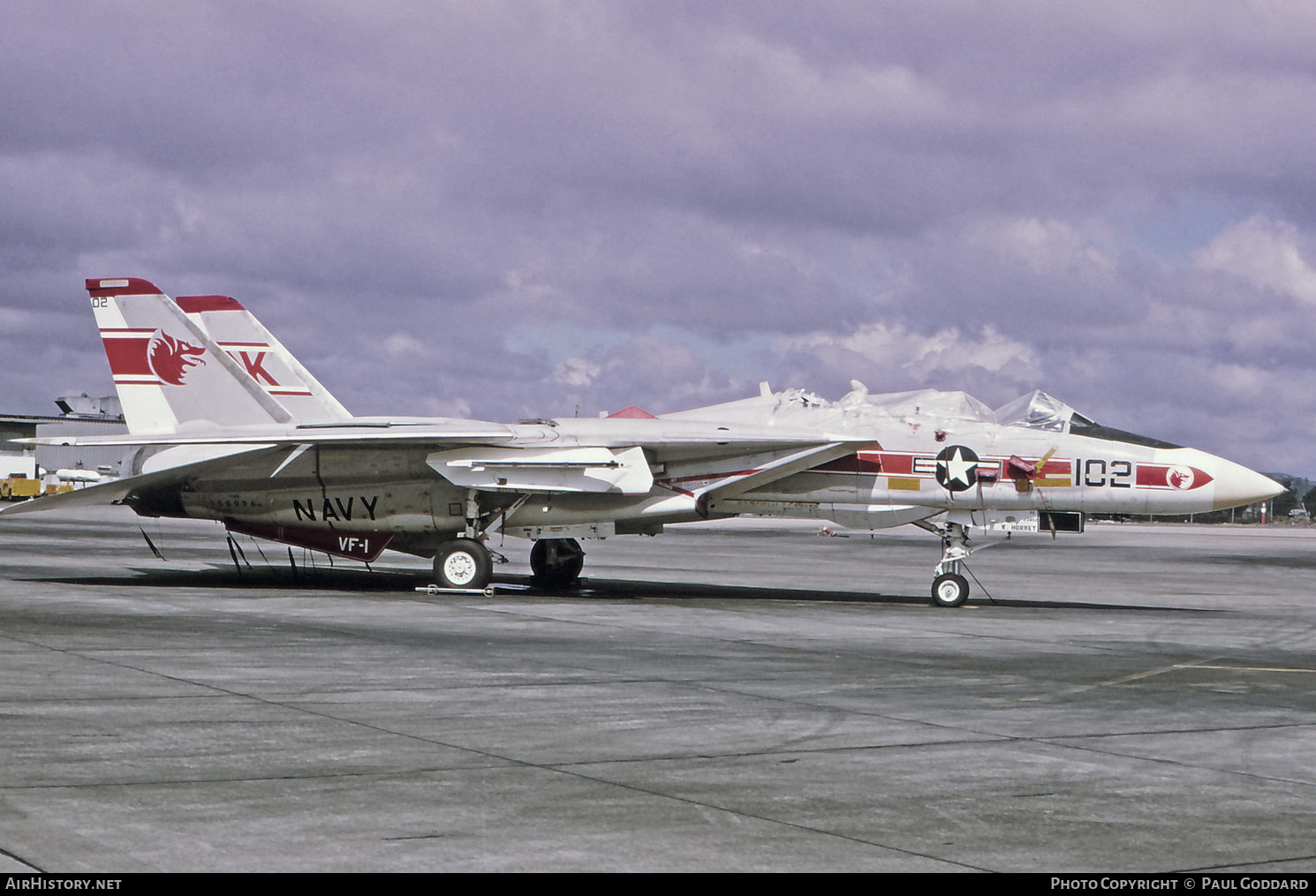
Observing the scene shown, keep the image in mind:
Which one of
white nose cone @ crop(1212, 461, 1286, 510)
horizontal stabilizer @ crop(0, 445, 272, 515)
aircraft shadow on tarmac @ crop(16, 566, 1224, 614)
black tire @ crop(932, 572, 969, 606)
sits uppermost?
white nose cone @ crop(1212, 461, 1286, 510)

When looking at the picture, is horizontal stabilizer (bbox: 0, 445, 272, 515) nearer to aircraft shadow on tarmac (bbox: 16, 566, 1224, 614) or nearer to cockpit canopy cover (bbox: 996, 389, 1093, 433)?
aircraft shadow on tarmac (bbox: 16, 566, 1224, 614)

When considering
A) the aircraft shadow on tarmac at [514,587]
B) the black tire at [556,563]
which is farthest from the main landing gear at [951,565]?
the black tire at [556,563]

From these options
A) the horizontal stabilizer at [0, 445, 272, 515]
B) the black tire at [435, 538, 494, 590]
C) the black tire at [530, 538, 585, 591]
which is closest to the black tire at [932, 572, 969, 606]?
the black tire at [530, 538, 585, 591]

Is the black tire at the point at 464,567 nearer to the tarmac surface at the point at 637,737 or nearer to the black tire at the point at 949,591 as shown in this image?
the tarmac surface at the point at 637,737

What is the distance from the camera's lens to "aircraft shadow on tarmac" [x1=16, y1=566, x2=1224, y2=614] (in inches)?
761

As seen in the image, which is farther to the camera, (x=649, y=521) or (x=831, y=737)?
(x=649, y=521)

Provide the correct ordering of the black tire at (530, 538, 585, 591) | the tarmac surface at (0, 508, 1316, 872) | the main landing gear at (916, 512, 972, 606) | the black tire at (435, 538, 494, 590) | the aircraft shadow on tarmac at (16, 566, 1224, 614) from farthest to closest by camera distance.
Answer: the black tire at (530, 538, 585, 591)
the aircraft shadow on tarmac at (16, 566, 1224, 614)
the black tire at (435, 538, 494, 590)
the main landing gear at (916, 512, 972, 606)
the tarmac surface at (0, 508, 1316, 872)

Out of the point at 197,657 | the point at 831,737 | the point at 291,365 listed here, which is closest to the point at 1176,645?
the point at 831,737

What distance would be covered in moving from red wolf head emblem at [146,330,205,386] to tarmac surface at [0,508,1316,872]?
4557mm

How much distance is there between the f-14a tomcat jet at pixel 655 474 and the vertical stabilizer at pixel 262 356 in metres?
2.86

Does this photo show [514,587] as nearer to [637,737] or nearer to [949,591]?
[949,591]

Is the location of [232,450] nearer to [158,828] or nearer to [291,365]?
[291,365]

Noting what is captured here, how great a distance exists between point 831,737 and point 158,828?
4044 mm

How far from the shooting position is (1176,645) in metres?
14.0
